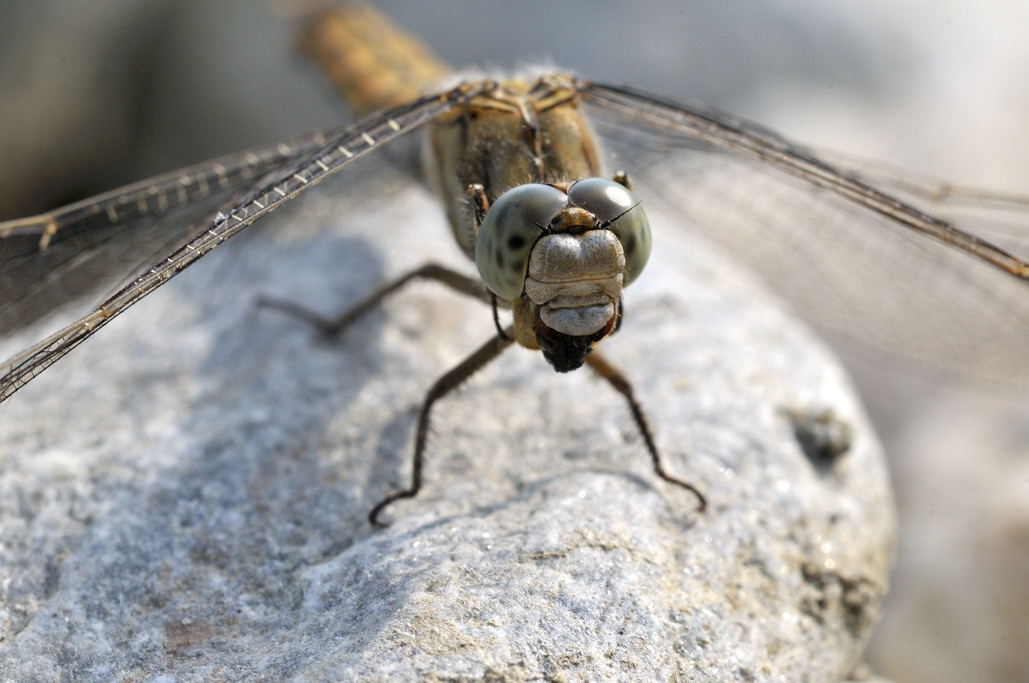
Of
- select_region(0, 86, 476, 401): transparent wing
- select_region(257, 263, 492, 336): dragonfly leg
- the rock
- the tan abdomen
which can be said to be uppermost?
the tan abdomen

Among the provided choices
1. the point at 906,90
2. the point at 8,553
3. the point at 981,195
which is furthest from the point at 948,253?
the point at 8,553

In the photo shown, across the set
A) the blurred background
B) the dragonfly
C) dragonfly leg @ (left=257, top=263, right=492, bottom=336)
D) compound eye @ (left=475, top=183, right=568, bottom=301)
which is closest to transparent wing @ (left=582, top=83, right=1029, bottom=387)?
the dragonfly

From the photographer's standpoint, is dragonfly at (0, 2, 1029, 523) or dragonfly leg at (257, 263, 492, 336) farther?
dragonfly leg at (257, 263, 492, 336)

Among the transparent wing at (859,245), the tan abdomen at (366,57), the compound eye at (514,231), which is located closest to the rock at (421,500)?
the transparent wing at (859,245)

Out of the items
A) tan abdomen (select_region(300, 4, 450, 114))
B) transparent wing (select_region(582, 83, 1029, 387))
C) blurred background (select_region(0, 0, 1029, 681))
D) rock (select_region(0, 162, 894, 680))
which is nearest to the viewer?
rock (select_region(0, 162, 894, 680))

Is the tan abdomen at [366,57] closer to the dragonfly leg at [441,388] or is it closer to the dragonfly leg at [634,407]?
the dragonfly leg at [441,388]

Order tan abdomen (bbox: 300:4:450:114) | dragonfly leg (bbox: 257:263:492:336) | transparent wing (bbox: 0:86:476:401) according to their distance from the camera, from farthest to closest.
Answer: tan abdomen (bbox: 300:4:450:114) → dragonfly leg (bbox: 257:263:492:336) → transparent wing (bbox: 0:86:476:401)

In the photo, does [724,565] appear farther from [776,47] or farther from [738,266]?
[776,47]

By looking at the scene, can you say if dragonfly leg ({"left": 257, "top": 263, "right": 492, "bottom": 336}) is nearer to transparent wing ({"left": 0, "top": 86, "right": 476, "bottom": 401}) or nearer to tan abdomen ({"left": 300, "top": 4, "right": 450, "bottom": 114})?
transparent wing ({"left": 0, "top": 86, "right": 476, "bottom": 401})
